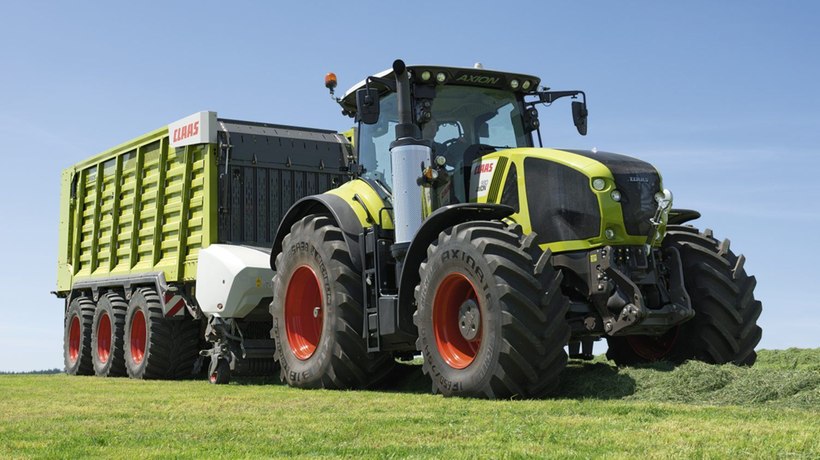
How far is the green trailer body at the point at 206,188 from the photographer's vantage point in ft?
46.6

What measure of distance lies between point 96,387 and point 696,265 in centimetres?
743

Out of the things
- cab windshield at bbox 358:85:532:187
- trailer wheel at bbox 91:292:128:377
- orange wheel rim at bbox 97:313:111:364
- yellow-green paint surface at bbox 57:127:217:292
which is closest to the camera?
cab windshield at bbox 358:85:532:187

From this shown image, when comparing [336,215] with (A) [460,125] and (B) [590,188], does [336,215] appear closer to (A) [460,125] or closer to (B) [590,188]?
(A) [460,125]

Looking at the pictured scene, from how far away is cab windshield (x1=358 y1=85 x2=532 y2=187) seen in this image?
10211 millimetres

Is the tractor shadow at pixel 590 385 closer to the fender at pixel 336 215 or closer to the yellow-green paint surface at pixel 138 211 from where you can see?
the fender at pixel 336 215

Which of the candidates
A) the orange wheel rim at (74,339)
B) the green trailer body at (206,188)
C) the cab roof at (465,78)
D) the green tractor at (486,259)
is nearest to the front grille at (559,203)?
the green tractor at (486,259)

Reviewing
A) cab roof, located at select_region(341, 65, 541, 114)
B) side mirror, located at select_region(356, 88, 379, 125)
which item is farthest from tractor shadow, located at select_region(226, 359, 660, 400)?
cab roof, located at select_region(341, 65, 541, 114)

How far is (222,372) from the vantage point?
42.0 feet

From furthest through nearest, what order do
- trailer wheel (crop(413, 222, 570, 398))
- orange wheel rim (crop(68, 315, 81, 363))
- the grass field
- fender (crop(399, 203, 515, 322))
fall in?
1. orange wheel rim (crop(68, 315, 81, 363))
2. fender (crop(399, 203, 515, 322))
3. trailer wheel (crop(413, 222, 570, 398))
4. the grass field

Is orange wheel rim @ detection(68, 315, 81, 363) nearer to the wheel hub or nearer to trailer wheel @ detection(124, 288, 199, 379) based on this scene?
trailer wheel @ detection(124, 288, 199, 379)

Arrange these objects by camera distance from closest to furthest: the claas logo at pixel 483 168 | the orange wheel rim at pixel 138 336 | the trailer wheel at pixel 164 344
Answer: the claas logo at pixel 483 168, the trailer wheel at pixel 164 344, the orange wheel rim at pixel 138 336

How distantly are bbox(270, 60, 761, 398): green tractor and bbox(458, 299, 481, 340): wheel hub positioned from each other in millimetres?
14

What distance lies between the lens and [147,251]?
15906 millimetres

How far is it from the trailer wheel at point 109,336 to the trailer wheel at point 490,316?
334 inches
